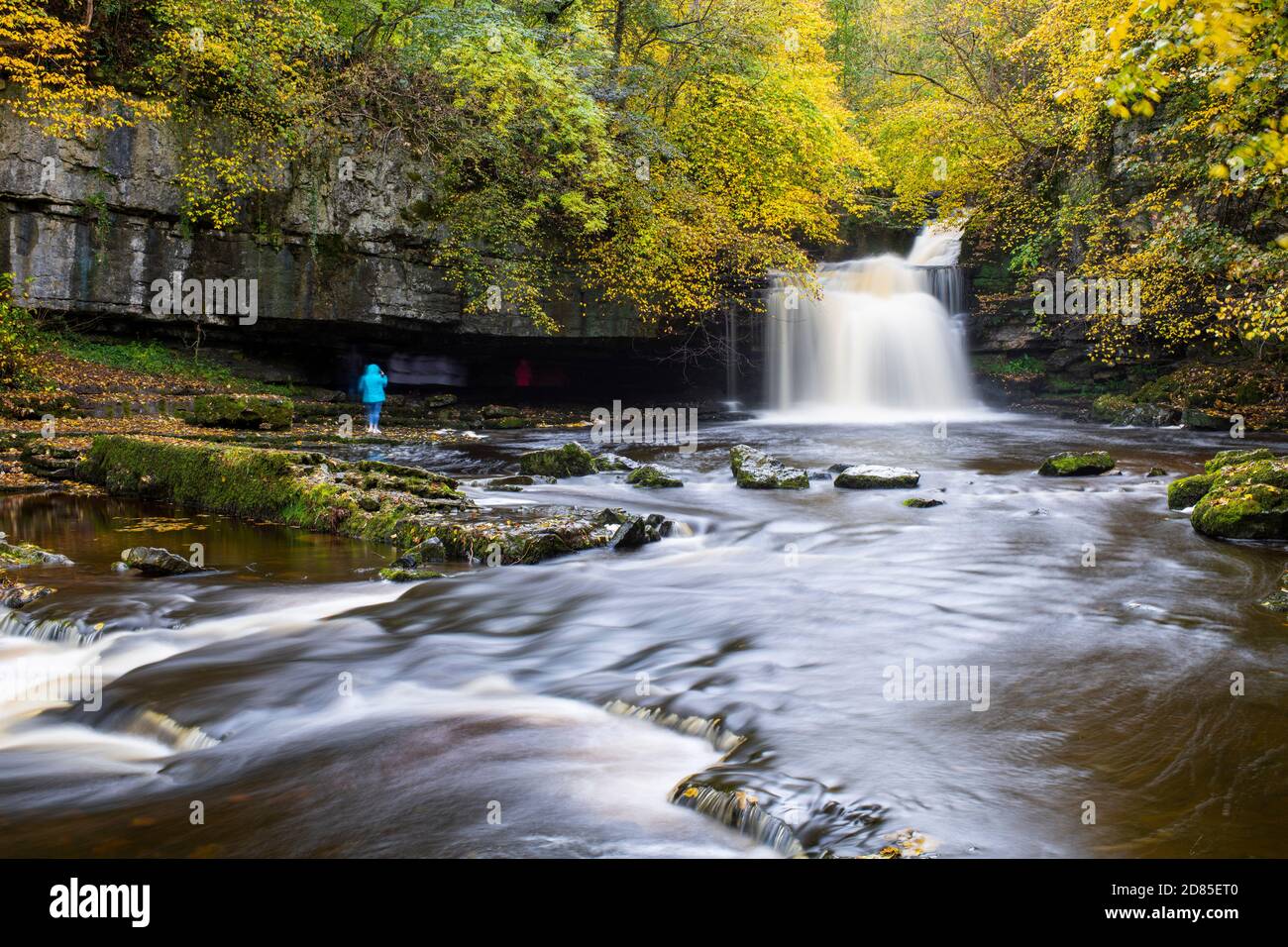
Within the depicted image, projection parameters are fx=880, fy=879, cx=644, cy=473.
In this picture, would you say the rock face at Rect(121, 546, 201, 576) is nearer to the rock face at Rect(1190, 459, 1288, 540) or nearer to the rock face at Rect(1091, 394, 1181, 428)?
the rock face at Rect(1190, 459, 1288, 540)

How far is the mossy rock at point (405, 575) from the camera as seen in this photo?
7.83 metres

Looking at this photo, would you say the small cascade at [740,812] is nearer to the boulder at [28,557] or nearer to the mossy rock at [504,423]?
→ the boulder at [28,557]

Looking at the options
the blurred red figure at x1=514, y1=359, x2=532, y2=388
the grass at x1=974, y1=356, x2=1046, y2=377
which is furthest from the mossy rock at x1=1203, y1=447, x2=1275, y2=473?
the blurred red figure at x1=514, y1=359, x2=532, y2=388

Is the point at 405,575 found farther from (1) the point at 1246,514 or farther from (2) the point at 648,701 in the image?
(1) the point at 1246,514

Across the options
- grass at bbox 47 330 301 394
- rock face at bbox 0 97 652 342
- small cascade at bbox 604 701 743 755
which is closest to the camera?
small cascade at bbox 604 701 743 755

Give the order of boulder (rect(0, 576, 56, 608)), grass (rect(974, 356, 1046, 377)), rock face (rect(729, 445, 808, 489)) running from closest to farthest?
1. boulder (rect(0, 576, 56, 608))
2. rock face (rect(729, 445, 808, 489))
3. grass (rect(974, 356, 1046, 377))

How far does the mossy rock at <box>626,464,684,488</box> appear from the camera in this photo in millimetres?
13789

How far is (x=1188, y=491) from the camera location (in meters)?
11.5

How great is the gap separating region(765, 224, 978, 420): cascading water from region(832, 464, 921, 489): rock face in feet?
40.3

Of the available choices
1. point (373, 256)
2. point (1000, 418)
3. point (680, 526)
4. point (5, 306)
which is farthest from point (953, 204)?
point (5, 306)

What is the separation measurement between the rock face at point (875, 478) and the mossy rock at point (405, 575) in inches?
299

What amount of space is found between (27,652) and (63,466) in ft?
24.8
